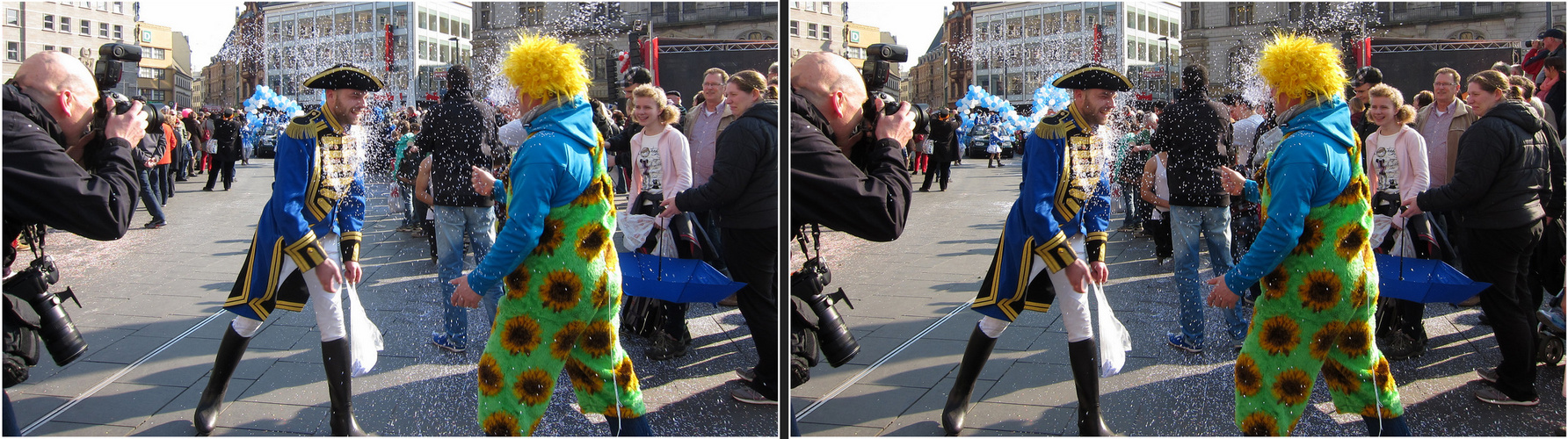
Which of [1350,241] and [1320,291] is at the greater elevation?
[1350,241]

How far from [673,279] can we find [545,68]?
2.45 ft

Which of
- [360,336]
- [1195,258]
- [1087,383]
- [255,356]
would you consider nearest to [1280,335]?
[1195,258]

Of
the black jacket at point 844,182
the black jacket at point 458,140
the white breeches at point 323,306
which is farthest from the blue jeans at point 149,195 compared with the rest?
the black jacket at point 844,182

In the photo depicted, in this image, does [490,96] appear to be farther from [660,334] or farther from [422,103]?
[660,334]

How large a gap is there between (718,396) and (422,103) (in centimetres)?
126

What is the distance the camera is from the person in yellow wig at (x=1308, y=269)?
8.77ft

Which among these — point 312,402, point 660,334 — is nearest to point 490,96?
point 660,334

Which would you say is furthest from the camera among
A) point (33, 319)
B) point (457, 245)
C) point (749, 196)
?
point (457, 245)

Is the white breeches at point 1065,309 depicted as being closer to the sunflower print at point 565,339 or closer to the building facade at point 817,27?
the building facade at point 817,27

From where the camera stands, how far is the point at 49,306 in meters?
2.68

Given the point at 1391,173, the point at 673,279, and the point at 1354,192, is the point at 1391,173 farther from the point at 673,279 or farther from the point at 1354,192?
the point at 673,279

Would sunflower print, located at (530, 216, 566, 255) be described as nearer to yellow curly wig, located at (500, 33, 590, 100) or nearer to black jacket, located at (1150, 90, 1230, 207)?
yellow curly wig, located at (500, 33, 590, 100)

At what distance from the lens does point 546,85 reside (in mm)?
2633

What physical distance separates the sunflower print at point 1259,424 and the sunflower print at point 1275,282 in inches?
14.3
